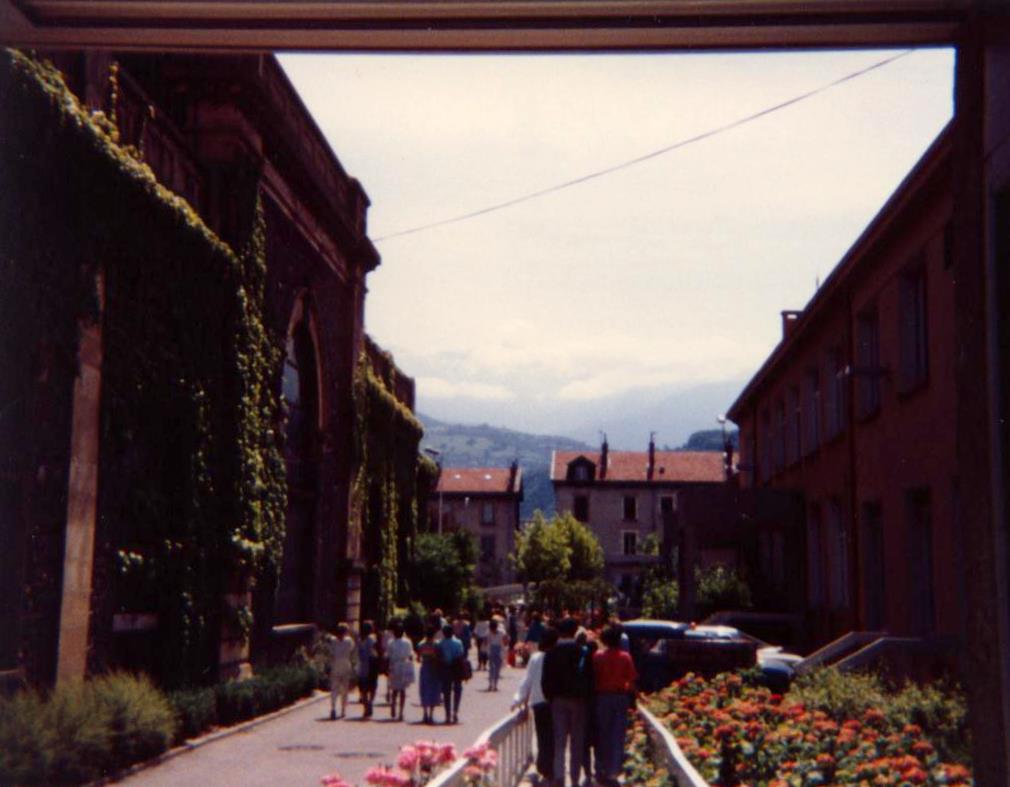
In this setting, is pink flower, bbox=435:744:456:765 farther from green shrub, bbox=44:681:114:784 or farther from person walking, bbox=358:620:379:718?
person walking, bbox=358:620:379:718

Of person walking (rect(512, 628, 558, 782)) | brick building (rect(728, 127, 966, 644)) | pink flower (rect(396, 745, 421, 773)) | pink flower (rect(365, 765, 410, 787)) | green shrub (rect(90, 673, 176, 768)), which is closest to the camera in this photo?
pink flower (rect(365, 765, 410, 787))

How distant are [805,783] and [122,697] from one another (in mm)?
8025

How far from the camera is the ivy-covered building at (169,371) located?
502 inches

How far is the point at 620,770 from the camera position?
13.5 metres

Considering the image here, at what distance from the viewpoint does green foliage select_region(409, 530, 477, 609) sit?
39.5 m

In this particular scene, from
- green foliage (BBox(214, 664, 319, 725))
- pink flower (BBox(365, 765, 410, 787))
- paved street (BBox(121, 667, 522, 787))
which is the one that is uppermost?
pink flower (BBox(365, 765, 410, 787))

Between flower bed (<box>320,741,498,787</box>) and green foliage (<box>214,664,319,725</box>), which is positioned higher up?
flower bed (<box>320,741,498,787</box>)

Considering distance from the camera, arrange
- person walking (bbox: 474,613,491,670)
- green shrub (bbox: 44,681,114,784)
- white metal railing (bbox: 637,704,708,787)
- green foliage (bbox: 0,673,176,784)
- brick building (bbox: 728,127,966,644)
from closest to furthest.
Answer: white metal railing (bbox: 637,704,708,787) < green foliage (bbox: 0,673,176,784) < green shrub (bbox: 44,681,114,784) < brick building (bbox: 728,127,966,644) < person walking (bbox: 474,613,491,670)

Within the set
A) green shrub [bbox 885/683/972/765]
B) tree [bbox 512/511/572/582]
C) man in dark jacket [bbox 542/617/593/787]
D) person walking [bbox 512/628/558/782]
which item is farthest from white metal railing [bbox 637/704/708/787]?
tree [bbox 512/511/572/582]

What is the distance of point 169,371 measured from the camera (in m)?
16.9

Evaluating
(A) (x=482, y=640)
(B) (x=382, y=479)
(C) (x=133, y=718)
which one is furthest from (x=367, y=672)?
(A) (x=482, y=640)

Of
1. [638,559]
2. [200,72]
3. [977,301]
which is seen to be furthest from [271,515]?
[638,559]

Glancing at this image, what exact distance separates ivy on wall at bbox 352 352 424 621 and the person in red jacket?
16077mm

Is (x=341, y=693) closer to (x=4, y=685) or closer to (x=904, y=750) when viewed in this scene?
(x=4, y=685)
